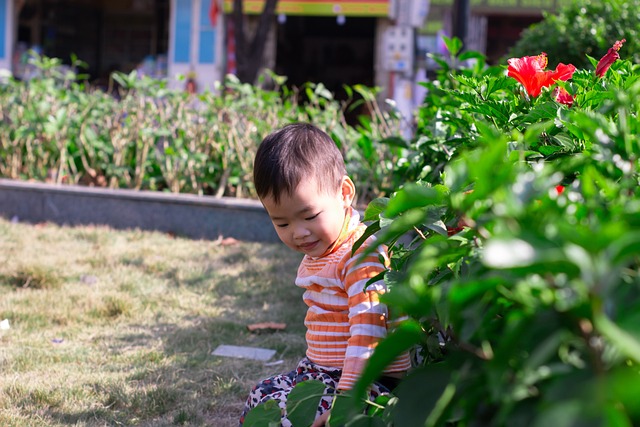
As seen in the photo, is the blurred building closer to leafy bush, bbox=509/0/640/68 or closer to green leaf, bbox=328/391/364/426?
leafy bush, bbox=509/0/640/68

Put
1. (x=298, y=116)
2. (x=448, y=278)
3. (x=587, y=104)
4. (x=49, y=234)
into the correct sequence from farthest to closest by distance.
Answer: (x=298, y=116), (x=49, y=234), (x=587, y=104), (x=448, y=278)

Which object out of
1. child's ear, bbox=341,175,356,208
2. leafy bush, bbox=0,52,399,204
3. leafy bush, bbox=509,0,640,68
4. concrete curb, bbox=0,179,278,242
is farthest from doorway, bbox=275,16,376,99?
child's ear, bbox=341,175,356,208

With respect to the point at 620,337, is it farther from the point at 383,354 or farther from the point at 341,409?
the point at 341,409

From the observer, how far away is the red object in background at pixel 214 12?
44.6 feet

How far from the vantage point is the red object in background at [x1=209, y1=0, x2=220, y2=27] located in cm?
1359

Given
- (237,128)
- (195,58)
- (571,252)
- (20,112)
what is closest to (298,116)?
(237,128)

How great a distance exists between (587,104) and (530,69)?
0.21 metres

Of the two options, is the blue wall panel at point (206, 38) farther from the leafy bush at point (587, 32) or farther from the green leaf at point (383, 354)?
the green leaf at point (383, 354)

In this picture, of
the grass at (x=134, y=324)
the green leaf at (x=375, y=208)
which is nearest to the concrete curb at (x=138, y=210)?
the grass at (x=134, y=324)

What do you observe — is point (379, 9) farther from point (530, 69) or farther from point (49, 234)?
point (530, 69)

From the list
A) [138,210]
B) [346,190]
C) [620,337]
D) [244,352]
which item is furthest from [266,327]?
[620,337]

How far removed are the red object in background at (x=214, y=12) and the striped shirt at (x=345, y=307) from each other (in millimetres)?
12012

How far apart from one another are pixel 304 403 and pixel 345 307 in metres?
0.55

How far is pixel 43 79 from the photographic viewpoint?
675cm
